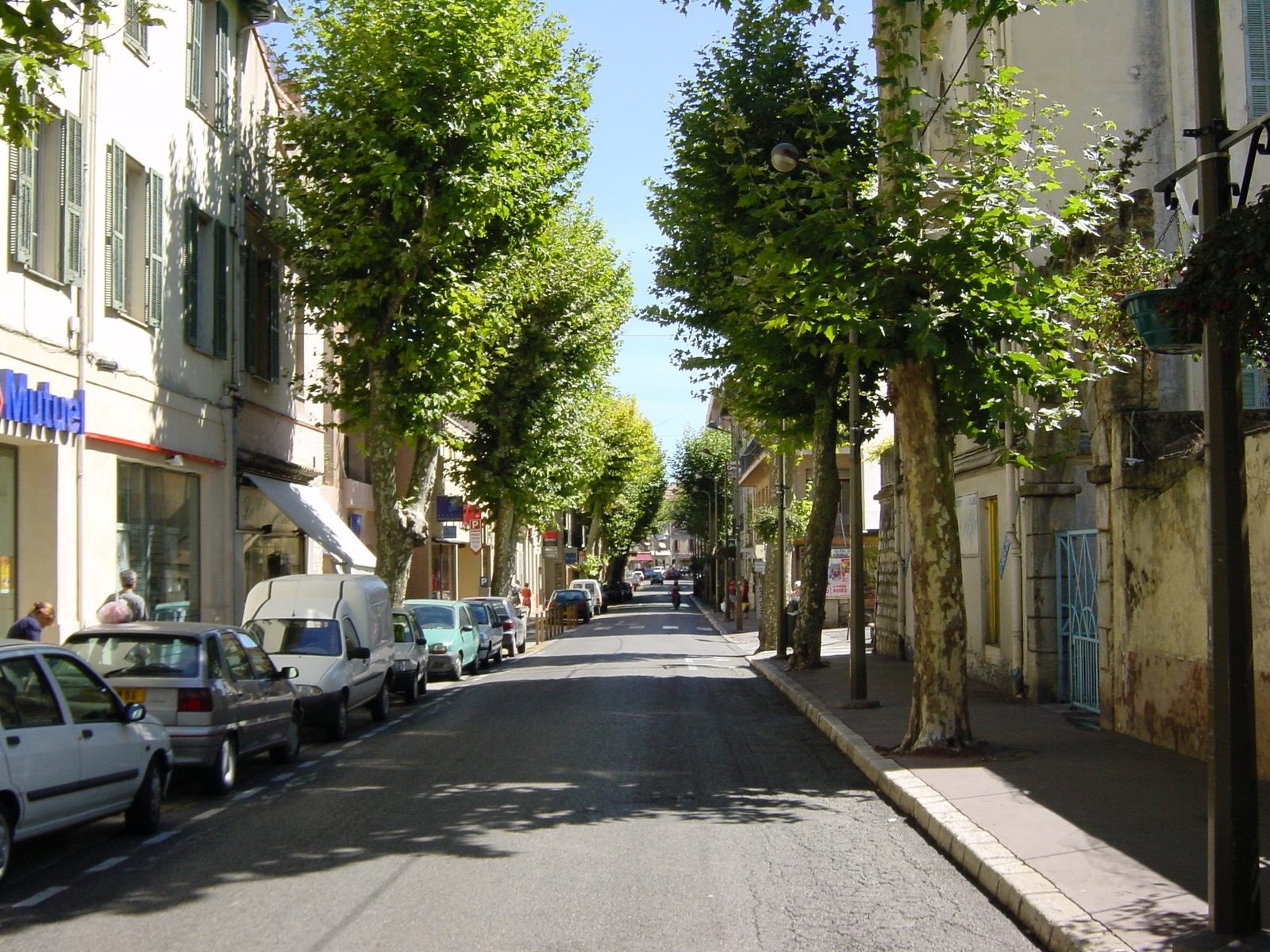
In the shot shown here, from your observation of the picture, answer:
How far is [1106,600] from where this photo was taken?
1434cm

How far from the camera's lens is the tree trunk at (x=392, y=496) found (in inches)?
926

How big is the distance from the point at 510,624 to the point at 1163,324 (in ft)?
91.9

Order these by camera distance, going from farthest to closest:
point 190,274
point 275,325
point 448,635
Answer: point 448,635 < point 275,325 < point 190,274

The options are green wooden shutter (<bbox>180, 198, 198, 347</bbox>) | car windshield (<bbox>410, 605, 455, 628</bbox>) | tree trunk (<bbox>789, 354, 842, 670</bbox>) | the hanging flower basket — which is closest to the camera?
the hanging flower basket

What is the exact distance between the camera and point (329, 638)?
52.5 ft

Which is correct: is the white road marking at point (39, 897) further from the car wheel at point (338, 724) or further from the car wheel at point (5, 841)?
the car wheel at point (338, 724)

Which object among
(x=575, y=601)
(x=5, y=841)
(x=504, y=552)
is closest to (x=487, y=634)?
(x=504, y=552)

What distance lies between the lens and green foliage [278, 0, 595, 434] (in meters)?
22.0

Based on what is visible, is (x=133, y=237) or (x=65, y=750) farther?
(x=133, y=237)

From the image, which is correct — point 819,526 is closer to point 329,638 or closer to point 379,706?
point 379,706

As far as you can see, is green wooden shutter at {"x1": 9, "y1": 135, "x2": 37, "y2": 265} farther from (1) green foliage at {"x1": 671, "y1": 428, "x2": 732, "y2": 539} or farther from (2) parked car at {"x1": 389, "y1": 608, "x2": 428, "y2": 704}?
(1) green foliage at {"x1": 671, "y1": 428, "x2": 732, "y2": 539}

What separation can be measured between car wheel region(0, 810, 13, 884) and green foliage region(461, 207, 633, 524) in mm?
25671

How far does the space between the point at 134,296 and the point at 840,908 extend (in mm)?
14921

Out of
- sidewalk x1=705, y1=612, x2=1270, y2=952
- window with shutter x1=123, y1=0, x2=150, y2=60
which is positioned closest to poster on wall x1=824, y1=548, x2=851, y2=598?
sidewalk x1=705, y1=612, x2=1270, y2=952
